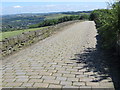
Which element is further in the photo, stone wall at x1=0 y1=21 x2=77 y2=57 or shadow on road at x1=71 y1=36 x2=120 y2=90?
stone wall at x1=0 y1=21 x2=77 y2=57

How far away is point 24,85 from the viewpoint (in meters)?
4.43

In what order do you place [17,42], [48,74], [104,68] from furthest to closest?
[17,42]
[104,68]
[48,74]

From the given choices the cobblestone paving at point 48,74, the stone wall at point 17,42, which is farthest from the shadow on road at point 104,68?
the stone wall at point 17,42

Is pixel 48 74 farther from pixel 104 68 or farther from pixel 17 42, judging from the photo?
pixel 17 42

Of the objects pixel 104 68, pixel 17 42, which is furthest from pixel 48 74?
pixel 17 42

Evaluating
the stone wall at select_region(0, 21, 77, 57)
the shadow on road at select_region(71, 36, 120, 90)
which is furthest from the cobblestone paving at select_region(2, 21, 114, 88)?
the stone wall at select_region(0, 21, 77, 57)

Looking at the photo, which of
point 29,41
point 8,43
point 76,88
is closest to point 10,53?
point 8,43

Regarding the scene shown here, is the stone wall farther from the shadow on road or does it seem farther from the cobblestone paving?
the shadow on road

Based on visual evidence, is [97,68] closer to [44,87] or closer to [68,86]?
[68,86]

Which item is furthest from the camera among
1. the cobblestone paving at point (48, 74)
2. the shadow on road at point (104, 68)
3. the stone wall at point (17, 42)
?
the stone wall at point (17, 42)

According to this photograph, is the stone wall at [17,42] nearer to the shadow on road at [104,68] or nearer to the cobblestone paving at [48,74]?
the cobblestone paving at [48,74]

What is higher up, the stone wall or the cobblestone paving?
the stone wall

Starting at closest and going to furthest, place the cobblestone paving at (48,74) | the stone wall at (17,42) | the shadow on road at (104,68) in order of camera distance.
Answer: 1. the cobblestone paving at (48,74)
2. the shadow on road at (104,68)
3. the stone wall at (17,42)

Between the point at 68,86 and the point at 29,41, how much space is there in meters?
6.49
